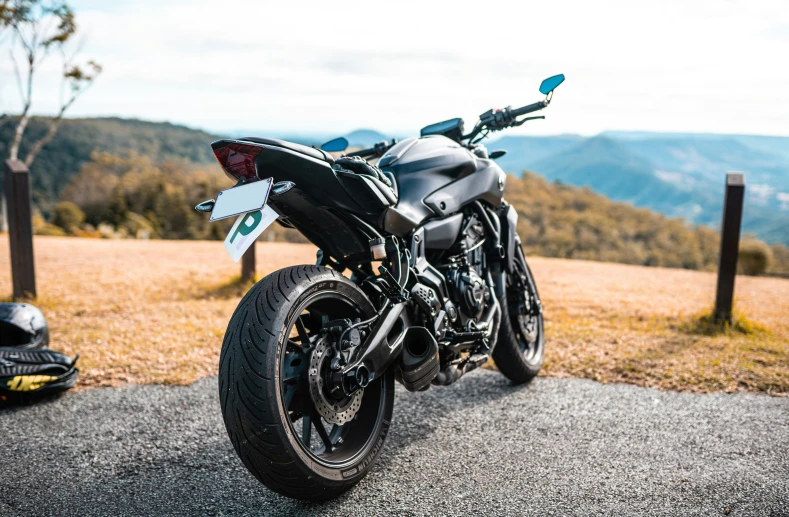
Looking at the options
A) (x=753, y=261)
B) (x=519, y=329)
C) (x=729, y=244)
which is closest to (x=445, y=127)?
(x=519, y=329)

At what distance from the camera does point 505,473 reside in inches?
116

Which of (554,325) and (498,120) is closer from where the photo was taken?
(498,120)

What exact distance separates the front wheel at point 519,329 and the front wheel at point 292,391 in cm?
137

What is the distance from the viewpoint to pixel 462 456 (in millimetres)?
3160

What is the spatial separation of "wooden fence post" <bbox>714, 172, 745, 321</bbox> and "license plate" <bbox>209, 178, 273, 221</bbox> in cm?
507

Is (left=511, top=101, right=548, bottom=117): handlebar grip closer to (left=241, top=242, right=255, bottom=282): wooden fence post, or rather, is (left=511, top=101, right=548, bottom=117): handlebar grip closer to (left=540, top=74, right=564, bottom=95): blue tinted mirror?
(left=540, top=74, right=564, bottom=95): blue tinted mirror

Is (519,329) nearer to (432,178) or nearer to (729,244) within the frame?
(432,178)

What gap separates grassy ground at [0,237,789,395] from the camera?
457cm

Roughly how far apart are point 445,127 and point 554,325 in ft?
9.67

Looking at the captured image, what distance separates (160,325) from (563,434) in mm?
4031

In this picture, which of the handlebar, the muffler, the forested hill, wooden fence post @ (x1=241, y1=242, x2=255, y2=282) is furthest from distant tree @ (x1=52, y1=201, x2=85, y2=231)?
the muffler

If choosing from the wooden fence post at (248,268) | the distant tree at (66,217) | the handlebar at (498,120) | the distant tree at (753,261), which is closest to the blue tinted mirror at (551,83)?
the handlebar at (498,120)

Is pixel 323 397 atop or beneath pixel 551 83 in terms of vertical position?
beneath

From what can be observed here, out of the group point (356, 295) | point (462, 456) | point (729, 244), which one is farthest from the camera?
point (729, 244)
